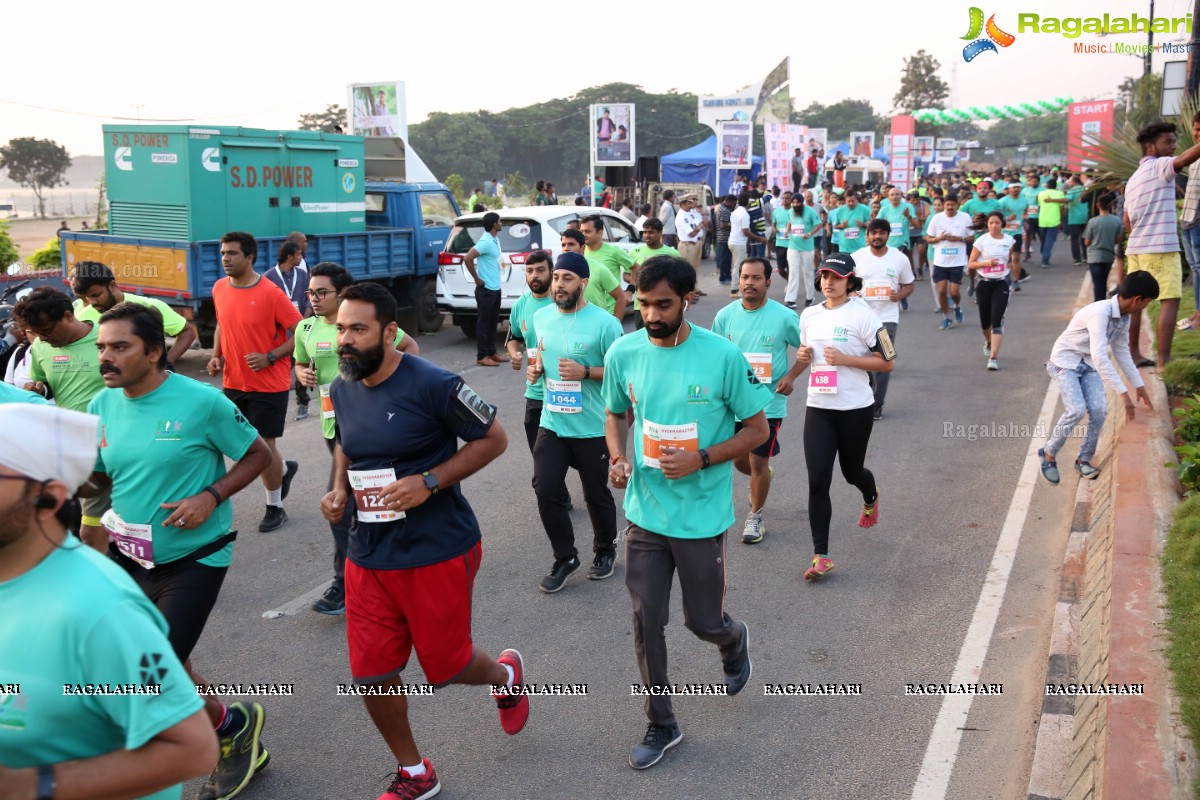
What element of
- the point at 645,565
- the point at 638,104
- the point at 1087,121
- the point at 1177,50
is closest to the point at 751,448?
the point at 645,565

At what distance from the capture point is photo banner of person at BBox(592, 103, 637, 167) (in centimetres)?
3117

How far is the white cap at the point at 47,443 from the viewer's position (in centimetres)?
193

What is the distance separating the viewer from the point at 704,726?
4492 millimetres

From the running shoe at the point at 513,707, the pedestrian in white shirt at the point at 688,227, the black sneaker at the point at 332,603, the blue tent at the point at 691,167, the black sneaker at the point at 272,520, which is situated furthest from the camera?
the blue tent at the point at 691,167

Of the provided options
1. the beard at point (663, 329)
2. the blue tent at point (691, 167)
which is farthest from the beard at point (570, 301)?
the blue tent at point (691, 167)

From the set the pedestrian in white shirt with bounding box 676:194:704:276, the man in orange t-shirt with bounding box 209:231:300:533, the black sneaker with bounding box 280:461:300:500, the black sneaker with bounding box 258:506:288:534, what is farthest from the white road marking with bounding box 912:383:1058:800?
the pedestrian in white shirt with bounding box 676:194:704:276

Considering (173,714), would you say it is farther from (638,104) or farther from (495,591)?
(638,104)

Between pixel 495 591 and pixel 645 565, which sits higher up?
pixel 645 565

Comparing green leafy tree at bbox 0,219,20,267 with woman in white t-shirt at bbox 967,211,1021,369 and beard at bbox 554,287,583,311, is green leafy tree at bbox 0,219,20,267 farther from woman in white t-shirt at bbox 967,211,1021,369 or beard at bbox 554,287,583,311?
woman in white t-shirt at bbox 967,211,1021,369

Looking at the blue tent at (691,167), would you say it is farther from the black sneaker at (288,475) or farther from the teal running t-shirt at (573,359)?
the teal running t-shirt at (573,359)

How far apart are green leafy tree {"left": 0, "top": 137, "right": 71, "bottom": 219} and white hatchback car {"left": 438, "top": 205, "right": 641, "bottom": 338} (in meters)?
53.5

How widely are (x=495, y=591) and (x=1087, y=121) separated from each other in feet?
108

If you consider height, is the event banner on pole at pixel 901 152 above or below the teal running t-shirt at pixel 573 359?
above

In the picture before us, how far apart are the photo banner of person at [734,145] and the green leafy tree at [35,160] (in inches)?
1767
